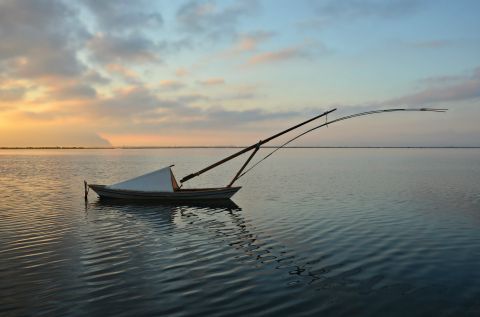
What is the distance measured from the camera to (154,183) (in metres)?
35.9

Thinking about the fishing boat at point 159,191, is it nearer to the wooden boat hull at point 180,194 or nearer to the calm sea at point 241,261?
the wooden boat hull at point 180,194

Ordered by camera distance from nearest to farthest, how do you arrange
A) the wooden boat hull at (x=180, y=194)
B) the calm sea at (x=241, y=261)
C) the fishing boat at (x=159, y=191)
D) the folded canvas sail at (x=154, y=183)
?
the calm sea at (x=241, y=261) < the wooden boat hull at (x=180, y=194) < the fishing boat at (x=159, y=191) < the folded canvas sail at (x=154, y=183)

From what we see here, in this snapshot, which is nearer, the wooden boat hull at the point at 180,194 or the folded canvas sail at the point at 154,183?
the wooden boat hull at the point at 180,194

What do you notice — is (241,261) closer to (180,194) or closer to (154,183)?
(180,194)

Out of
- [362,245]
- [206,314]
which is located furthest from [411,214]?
[206,314]

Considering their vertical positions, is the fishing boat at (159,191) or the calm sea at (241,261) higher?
the fishing boat at (159,191)

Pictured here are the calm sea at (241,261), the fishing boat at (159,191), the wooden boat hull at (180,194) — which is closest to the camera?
the calm sea at (241,261)

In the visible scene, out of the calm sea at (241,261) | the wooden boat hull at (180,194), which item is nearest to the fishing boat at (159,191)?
the wooden boat hull at (180,194)

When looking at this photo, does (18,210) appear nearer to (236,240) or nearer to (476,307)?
(236,240)

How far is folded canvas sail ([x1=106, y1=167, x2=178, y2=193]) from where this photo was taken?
3566cm

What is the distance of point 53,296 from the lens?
12.0 m

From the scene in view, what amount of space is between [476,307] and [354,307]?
3772 millimetres

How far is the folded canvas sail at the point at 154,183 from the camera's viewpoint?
117 ft

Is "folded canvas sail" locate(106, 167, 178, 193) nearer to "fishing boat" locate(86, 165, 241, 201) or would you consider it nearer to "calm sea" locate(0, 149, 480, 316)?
"fishing boat" locate(86, 165, 241, 201)
